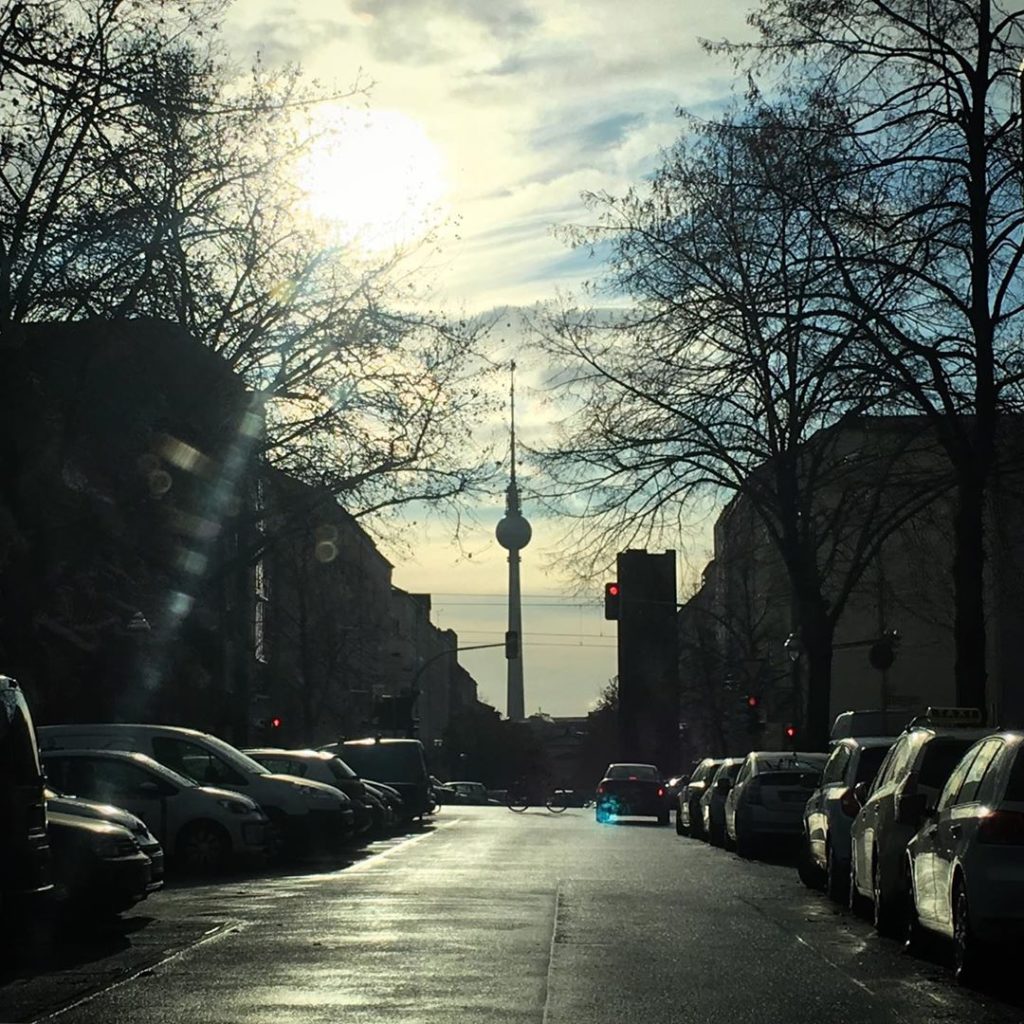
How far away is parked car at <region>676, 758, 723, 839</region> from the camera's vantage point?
37.1 metres

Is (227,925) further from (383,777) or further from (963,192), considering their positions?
(383,777)

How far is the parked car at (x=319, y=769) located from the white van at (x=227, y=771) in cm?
389

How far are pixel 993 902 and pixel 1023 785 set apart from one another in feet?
2.35

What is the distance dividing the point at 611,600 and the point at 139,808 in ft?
49.0

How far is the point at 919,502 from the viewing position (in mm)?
29141

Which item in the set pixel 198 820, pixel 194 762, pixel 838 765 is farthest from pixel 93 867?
pixel 194 762

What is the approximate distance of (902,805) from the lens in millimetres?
14391

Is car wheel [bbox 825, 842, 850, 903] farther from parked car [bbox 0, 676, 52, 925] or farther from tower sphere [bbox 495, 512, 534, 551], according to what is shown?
tower sphere [bbox 495, 512, 534, 551]

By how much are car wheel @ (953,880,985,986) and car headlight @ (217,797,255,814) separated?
12.0 meters

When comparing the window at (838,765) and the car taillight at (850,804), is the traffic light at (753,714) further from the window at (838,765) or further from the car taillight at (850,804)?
the car taillight at (850,804)

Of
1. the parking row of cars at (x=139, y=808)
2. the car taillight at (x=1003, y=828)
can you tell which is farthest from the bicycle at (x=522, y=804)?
the car taillight at (x=1003, y=828)

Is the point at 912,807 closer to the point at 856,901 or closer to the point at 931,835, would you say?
the point at 931,835

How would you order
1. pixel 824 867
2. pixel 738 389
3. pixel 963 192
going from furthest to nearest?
1. pixel 738 389
2. pixel 963 192
3. pixel 824 867

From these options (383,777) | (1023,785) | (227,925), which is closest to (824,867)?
(227,925)
